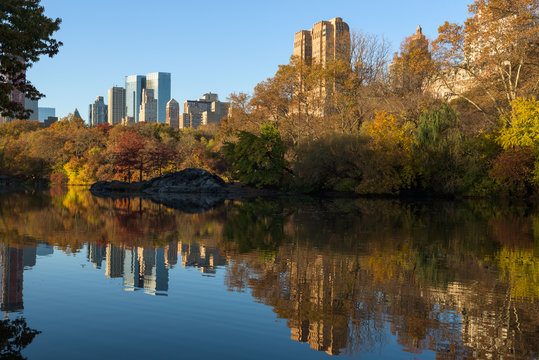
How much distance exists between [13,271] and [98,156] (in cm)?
6166

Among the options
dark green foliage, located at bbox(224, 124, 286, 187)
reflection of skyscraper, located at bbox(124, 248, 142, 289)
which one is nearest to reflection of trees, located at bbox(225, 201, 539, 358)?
reflection of skyscraper, located at bbox(124, 248, 142, 289)

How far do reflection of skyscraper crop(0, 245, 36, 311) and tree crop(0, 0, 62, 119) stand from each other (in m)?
6.30

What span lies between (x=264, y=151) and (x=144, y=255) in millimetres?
35862

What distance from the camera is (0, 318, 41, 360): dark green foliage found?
5.10 metres

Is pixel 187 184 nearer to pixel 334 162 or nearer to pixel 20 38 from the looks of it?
pixel 334 162

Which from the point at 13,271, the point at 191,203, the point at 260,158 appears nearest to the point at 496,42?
the point at 260,158

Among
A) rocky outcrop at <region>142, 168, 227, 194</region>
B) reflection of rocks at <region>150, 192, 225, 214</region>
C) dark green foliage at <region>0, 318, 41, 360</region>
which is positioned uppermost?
rocky outcrop at <region>142, 168, 227, 194</region>

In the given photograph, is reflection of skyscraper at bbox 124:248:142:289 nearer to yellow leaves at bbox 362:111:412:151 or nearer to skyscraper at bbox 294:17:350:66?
yellow leaves at bbox 362:111:412:151

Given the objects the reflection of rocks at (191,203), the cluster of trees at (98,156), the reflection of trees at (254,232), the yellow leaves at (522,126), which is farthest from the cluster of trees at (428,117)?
the reflection of trees at (254,232)

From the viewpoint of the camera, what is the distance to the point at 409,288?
8.34 m

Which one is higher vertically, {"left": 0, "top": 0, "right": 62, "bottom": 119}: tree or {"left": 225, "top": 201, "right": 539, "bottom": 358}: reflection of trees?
{"left": 0, "top": 0, "right": 62, "bottom": 119}: tree

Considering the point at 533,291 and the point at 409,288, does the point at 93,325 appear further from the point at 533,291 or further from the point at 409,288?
the point at 533,291

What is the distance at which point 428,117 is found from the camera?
42.3 m

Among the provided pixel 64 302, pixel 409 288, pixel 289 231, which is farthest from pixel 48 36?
pixel 409 288
